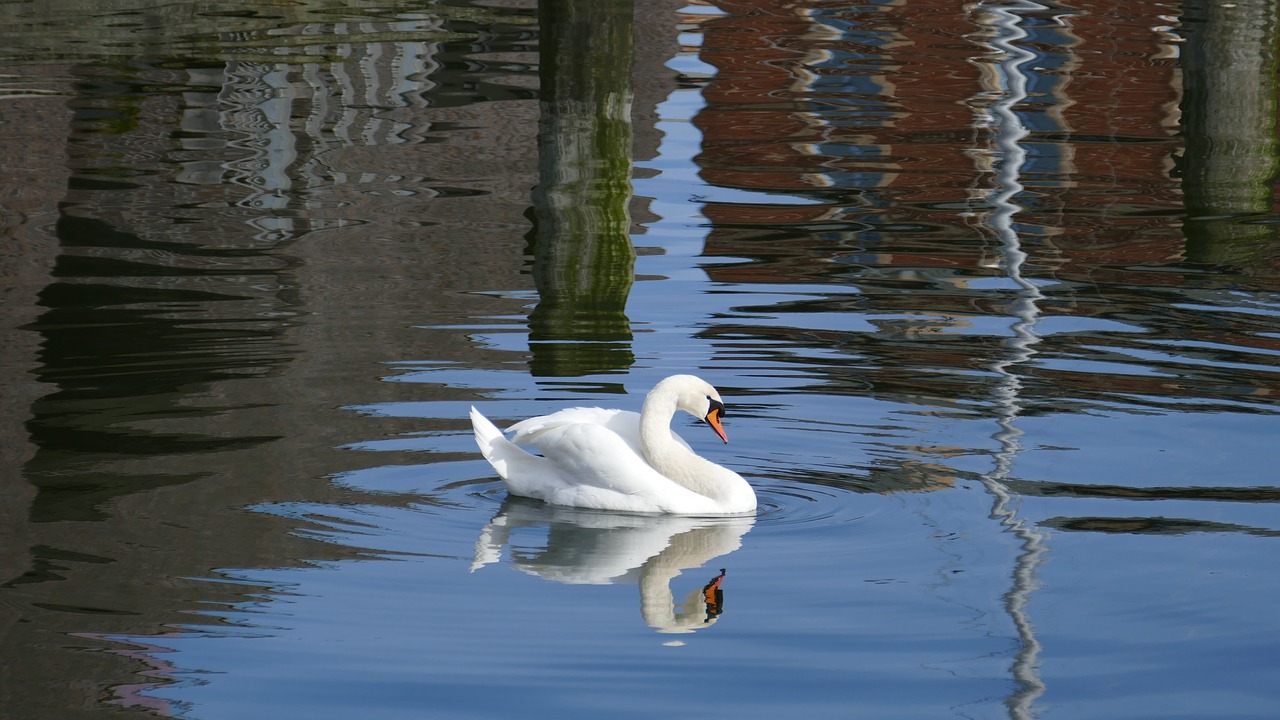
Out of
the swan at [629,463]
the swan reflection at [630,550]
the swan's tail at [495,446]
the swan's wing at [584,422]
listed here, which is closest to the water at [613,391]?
the swan reflection at [630,550]

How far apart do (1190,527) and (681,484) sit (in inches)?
77.8

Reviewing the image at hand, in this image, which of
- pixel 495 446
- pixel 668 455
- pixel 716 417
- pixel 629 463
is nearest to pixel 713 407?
pixel 716 417

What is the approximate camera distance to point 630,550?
Result: 694cm

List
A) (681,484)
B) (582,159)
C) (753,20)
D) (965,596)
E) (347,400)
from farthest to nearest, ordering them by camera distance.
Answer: (753,20), (582,159), (347,400), (681,484), (965,596)

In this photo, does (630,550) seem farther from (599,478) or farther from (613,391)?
(613,391)

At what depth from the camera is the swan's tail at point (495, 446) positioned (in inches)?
296

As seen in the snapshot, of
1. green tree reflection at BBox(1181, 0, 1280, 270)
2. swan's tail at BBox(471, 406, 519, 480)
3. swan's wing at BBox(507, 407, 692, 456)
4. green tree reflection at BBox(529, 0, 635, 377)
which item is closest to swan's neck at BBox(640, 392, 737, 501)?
swan's wing at BBox(507, 407, 692, 456)

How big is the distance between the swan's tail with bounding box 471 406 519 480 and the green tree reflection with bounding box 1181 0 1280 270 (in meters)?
7.95

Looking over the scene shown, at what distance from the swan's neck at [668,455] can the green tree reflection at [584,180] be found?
2.56m

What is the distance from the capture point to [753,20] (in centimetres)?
2597

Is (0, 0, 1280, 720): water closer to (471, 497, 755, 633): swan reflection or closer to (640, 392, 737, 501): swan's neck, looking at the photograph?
(471, 497, 755, 633): swan reflection

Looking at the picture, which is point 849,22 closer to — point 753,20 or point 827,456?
point 753,20

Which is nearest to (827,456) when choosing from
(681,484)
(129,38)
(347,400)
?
(681,484)

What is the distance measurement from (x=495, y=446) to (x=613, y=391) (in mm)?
1700
